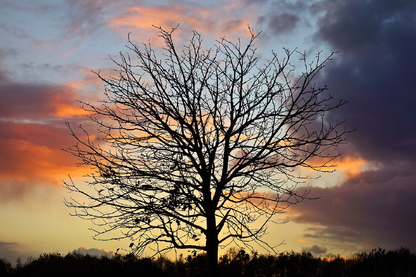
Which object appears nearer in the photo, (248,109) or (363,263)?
(248,109)

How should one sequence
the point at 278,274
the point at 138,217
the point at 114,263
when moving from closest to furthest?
1. the point at 138,217
2. the point at 278,274
3. the point at 114,263

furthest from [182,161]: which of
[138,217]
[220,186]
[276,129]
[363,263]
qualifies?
[363,263]

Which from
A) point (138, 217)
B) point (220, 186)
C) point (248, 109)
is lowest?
point (138, 217)

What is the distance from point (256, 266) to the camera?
1277 cm

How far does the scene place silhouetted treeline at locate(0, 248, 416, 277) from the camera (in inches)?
493

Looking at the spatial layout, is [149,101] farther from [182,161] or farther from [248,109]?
[248,109]

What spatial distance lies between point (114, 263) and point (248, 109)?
8.51 meters

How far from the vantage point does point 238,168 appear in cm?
959

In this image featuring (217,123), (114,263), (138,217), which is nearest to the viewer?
(138,217)

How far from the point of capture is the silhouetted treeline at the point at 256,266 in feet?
41.1

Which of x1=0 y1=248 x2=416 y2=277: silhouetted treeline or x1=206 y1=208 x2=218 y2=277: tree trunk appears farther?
x1=0 y1=248 x2=416 y2=277: silhouetted treeline

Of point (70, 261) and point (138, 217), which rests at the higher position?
point (138, 217)

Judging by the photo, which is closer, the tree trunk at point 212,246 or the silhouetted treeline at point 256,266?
the tree trunk at point 212,246

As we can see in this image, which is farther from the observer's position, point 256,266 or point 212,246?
point 256,266
